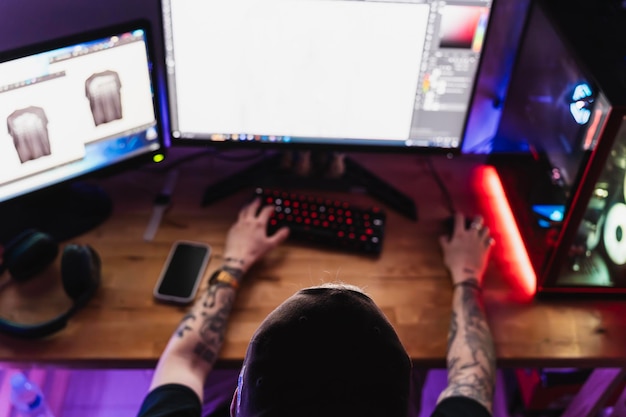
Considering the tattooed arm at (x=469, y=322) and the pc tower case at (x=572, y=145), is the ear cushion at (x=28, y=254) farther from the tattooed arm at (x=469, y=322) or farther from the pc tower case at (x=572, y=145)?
the pc tower case at (x=572, y=145)

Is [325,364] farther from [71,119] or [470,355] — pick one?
[71,119]

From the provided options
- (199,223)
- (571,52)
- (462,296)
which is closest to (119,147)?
(199,223)

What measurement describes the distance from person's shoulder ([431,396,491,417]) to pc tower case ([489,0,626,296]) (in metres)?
0.32

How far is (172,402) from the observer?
1.05 metres

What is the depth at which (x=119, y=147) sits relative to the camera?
4.33 ft

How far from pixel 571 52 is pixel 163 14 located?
0.75m

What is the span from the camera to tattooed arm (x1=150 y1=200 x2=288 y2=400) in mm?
1107

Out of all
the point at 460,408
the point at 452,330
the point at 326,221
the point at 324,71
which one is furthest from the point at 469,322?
the point at 324,71

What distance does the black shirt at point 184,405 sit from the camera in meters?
1.03

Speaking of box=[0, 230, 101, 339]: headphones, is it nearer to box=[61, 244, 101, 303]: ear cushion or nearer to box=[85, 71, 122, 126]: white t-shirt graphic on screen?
box=[61, 244, 101, 303]: ear cushion

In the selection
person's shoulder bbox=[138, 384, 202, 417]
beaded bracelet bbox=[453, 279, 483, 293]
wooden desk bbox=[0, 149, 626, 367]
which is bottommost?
person's shoulder bbox=[138, 384, 202, 417]

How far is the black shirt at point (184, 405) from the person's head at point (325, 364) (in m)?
0.44

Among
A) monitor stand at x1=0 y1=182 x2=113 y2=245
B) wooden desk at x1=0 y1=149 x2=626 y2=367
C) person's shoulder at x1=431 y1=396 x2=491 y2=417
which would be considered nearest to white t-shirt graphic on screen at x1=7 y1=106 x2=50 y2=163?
monitor stand at x1=0 y1=182 x2=113 y2=245

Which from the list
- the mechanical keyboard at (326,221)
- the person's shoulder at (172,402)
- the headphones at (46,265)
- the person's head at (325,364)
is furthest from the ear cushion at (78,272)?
the person's head at (325,364)
